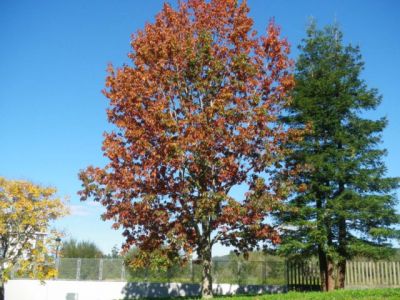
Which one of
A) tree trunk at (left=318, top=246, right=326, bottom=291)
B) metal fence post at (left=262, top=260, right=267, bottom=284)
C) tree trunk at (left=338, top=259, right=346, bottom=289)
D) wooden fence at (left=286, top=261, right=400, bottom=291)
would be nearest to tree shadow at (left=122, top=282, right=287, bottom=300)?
metal fence post at (left=262, top=260, right=267, bottom=284)

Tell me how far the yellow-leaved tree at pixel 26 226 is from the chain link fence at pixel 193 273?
4.10m

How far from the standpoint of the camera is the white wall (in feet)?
90.0

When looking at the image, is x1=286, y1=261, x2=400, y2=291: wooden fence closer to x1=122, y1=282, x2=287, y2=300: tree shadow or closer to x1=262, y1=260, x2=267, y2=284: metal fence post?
x1=262, y1=260, x2=267, y2=284: metal fence post

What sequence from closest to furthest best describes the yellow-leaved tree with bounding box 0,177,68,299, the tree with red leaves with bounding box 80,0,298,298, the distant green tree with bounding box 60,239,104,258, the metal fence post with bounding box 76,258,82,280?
the tree with red leaves with bounding box 80,0,298,298, the yellow-leaved tree with bounding box 0,177,68,299, the metal fence post with bounding box 76,258,82,280, the distant green tree with bounding box 60,239,104,258

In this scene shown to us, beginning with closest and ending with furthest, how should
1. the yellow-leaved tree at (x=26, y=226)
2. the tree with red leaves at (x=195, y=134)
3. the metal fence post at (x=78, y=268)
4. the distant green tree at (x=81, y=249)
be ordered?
the tree with red leaves at (x=195, y=134) < the yellow-leaved tree at (x=26, y=226) < the metal fence post at (x=78, y=268) < the distant green tree at (x=81, y=249)

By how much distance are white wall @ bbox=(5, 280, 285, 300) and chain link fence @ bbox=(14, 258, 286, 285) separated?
44 centimetres

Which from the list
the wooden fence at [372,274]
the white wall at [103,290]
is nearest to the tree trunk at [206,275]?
the wooden fence at [372,274]

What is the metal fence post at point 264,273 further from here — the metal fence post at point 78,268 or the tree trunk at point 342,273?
the metal fence post at point 78,268

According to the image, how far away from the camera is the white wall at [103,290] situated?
27.4m

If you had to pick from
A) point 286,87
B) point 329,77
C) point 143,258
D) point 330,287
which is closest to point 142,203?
point 143,258

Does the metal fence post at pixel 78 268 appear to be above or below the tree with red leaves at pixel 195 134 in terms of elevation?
below

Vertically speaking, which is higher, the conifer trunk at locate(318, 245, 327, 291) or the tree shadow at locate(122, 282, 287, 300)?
the conifer trunk at locate(318, 245, 327, 291)

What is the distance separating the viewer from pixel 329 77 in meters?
23.1

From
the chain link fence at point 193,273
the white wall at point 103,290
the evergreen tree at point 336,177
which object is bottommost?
the white wall at point 103,290
